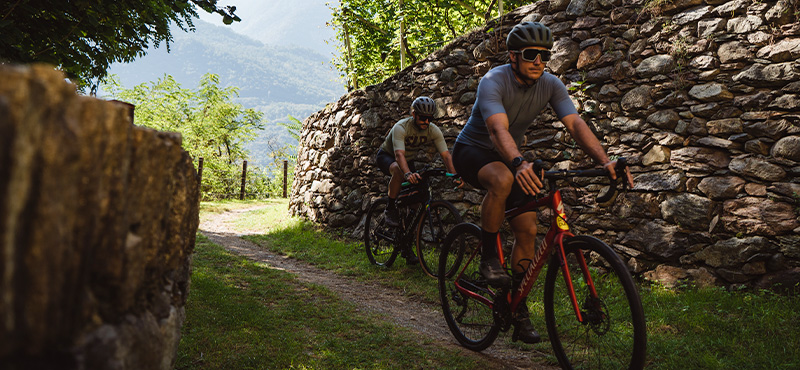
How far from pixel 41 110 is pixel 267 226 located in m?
10.2

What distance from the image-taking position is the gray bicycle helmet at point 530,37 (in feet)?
9.61

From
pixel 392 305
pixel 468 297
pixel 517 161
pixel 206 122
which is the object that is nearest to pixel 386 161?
pixel 392 305

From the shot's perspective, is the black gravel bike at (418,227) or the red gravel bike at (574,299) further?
the black gravel bike at (418,227)

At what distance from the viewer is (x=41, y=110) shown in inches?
34.2

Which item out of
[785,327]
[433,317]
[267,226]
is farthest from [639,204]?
[267,226]

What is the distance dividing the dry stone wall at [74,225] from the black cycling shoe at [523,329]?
2112mm

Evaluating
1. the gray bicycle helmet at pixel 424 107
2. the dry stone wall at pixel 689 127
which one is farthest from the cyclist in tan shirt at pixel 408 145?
the dry stone wall at pixel 689 127

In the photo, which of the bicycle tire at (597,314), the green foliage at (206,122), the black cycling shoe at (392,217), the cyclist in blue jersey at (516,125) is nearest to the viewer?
the bicycle tire at (597,314)

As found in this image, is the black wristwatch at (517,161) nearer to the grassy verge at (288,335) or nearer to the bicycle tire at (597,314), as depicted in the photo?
the bicycle tire at (597,314)

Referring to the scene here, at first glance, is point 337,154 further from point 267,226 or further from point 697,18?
point 697,18

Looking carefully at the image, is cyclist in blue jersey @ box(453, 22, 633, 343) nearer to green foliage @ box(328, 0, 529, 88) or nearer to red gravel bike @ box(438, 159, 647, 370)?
red gravel bike @ box(438, 159, 647, 370)

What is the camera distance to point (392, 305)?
456 cm

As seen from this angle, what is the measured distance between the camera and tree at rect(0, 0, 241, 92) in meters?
3.15

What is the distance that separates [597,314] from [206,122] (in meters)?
26.8
